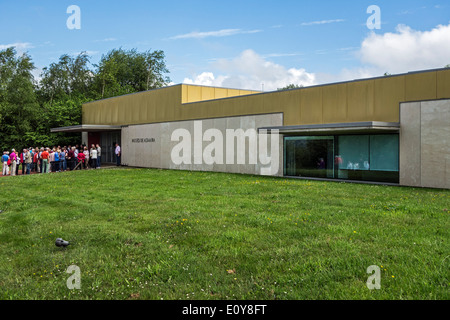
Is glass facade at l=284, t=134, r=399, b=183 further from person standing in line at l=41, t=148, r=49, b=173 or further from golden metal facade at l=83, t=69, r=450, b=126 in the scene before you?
person standing in line at l=41, t=148, r=49, b=173

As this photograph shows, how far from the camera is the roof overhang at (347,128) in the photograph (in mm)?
17547

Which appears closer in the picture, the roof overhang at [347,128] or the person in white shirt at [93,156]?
the roof overhang at [347,128]

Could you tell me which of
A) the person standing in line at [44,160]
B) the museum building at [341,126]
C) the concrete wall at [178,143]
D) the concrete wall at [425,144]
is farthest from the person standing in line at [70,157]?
the concrete wall at [425,144]

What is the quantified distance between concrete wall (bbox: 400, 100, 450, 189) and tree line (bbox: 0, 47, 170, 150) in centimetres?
3683

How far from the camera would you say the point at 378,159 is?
19.3 meters

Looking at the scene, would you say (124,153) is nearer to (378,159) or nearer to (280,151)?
(280,151)

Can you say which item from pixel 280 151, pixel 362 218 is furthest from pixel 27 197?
pixel 280 151

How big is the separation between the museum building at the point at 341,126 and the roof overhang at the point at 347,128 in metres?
0.05

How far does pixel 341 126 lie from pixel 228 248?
41.5 feet

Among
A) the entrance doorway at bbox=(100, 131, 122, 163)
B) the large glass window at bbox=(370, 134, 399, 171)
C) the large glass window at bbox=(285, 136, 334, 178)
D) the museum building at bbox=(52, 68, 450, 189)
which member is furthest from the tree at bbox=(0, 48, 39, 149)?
the large glass window at bbox=(370, 134, 399, 171)

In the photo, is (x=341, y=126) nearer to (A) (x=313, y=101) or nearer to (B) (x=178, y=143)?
(A) (x=313, y=101)

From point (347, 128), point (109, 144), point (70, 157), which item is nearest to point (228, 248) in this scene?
Result: point (347, 128)

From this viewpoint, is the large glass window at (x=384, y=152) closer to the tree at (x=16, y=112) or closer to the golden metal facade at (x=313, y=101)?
the golden metal facade at (x=313, y=101)

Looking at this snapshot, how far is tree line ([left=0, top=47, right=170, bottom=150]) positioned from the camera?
4603 cm
